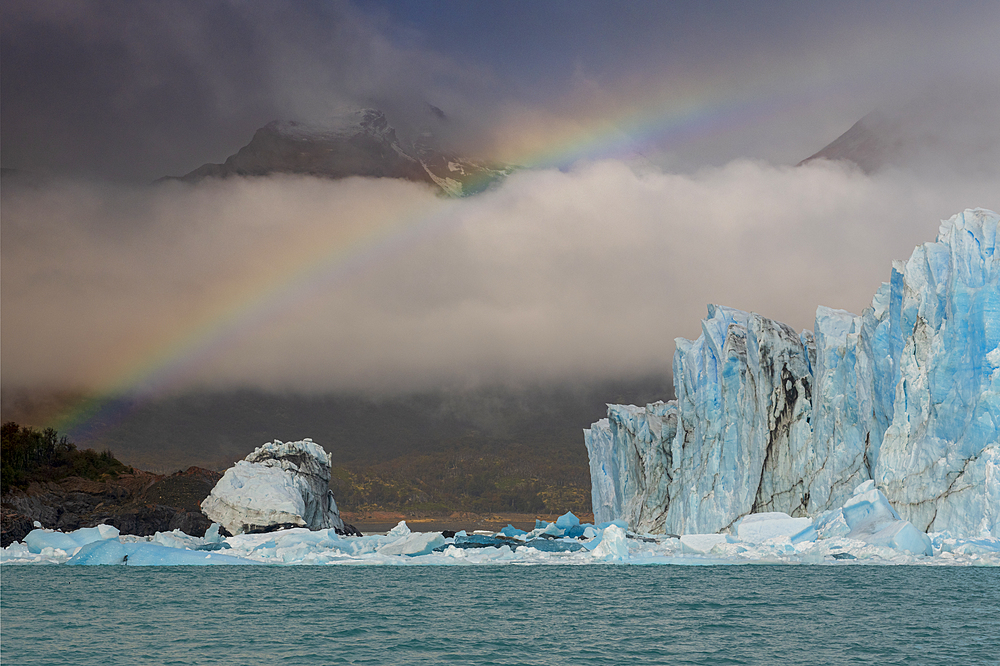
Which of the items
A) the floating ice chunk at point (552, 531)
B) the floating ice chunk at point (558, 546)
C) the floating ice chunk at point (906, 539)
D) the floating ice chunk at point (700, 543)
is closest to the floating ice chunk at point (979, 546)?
the floating ice chunk at point (906, 539)

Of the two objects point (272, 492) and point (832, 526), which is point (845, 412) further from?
point (272, 492)

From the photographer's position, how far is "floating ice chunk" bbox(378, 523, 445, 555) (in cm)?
4166

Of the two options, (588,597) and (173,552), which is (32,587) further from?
(588,597)

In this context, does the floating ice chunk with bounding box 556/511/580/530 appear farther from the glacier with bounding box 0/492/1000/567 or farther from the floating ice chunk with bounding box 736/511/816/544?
the floating ice chunk with bounding box 736/511/816/544

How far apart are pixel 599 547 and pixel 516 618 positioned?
16996 mm

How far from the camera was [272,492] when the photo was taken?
52500mm

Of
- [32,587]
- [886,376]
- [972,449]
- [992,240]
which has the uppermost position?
[992,240]

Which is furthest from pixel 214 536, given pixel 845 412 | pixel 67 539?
pixel 845 412

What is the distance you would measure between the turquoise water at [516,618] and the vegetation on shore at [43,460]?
28601 mm

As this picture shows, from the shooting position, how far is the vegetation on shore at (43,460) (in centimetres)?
6272

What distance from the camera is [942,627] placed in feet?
67.7

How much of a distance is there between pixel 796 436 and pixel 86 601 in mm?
34588

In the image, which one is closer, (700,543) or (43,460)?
(700,543)

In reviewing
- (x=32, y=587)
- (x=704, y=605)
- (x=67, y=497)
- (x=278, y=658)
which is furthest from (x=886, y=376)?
(x=67, y=497)
